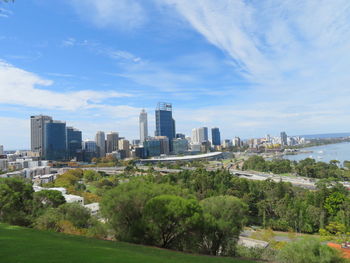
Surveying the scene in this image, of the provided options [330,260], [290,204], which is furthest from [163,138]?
[330,260]

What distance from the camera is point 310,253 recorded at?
8.45m

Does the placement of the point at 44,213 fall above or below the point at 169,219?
below

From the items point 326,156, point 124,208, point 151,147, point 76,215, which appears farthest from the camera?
point 151,147

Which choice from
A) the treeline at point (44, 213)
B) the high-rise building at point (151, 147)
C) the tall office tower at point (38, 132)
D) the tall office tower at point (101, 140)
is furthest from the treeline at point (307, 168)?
the tall office tower at point (101, 140)

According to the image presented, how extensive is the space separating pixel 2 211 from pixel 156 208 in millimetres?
9692

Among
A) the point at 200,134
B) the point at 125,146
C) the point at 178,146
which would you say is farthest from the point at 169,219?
the point at 200,134

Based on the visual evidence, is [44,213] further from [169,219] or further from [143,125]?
[143,125]

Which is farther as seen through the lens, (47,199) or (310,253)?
(47,199)

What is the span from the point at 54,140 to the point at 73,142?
8.47m

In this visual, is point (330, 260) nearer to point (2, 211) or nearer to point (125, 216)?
point (125, 216)

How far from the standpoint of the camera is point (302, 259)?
850 cm

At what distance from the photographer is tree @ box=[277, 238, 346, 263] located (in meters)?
8.34

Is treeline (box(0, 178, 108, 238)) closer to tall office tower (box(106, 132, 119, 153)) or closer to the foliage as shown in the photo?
the foliage

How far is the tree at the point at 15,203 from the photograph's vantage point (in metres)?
13.0
